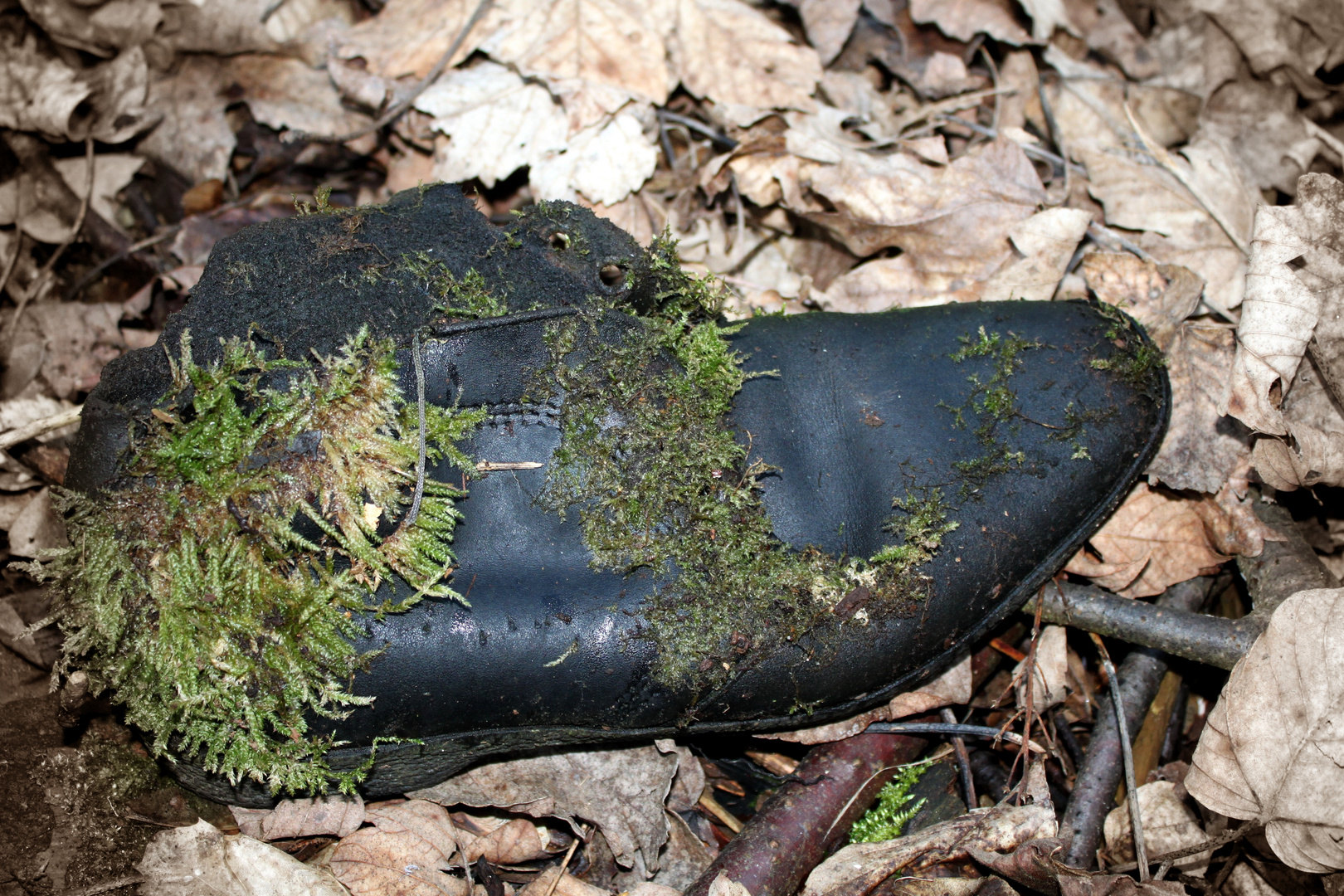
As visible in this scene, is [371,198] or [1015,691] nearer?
[1015,691]

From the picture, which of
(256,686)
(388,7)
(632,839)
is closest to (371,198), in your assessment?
(388,7)

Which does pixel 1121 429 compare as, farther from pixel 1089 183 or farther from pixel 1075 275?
pixel 1089 183

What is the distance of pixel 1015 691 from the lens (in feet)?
7.24

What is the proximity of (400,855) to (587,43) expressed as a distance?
247 centimetres

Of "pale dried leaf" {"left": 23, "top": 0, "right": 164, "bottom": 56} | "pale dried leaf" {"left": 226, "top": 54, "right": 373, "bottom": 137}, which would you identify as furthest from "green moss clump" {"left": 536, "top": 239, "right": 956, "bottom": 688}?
"pale dried leaf" {"left": 23, "top": 0, "right": 164, "bottom": 56}

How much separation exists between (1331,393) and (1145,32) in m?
1.93

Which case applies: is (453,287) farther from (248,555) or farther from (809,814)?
(809,814)

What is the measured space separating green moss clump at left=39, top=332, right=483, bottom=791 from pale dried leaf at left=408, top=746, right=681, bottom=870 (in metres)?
0.41

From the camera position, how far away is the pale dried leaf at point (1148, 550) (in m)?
2.25

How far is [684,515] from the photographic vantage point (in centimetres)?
188

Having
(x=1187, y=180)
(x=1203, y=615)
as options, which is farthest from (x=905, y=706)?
(x=1187, y=180)

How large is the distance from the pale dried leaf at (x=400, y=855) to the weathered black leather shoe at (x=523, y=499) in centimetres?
8

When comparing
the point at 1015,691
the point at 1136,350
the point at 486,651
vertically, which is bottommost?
the point at 1015,691

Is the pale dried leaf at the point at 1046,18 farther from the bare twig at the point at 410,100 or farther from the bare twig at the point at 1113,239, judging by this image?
the bare twig at the point at 410,100
